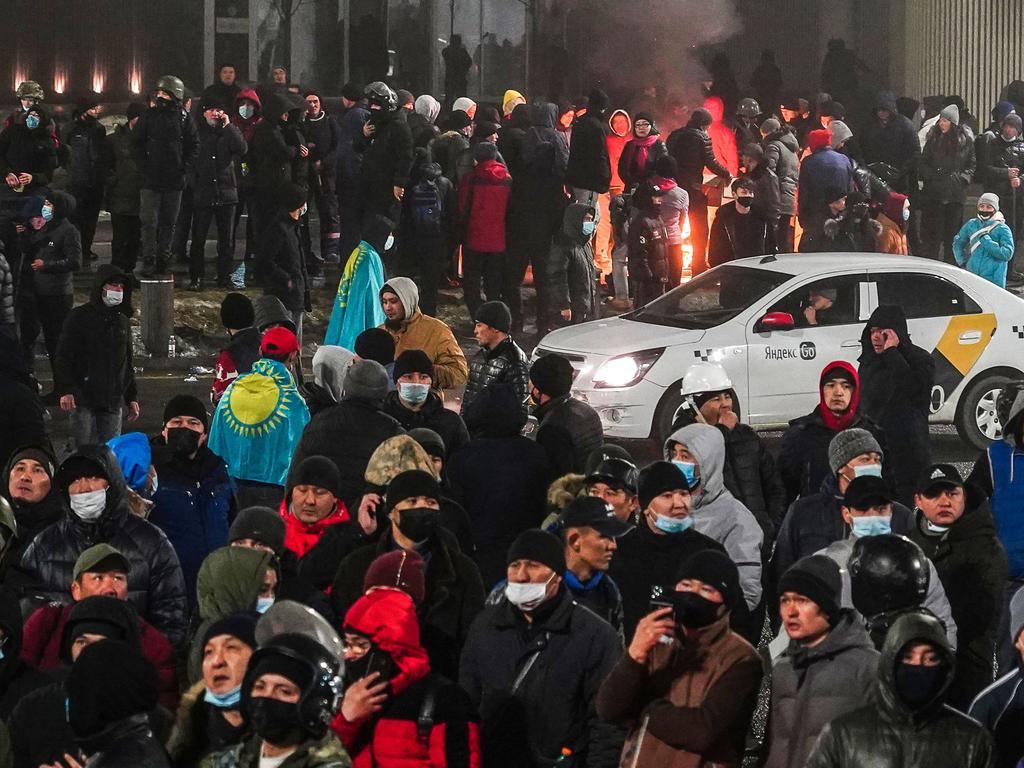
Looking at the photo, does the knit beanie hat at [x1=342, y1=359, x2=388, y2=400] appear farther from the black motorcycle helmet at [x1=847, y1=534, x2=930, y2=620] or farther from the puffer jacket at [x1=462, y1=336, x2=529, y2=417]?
the black motorcycle helmet at [x1=847, y1=534, x2=930, y2=620]

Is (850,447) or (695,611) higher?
(850,447)

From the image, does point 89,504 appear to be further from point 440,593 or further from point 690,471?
point 690,471

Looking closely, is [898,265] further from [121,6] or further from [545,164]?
[121,6]

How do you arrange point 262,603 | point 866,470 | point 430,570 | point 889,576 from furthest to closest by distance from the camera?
point 866,470 → point 430,570 → point 262,603 → point 889,576

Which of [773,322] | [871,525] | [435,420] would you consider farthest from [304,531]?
[773,322]

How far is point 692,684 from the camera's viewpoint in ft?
21.1

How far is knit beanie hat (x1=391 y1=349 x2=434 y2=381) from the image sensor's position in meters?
10.3

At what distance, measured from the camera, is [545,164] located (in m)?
19.5

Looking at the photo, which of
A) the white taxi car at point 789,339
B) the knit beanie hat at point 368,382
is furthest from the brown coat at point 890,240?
the knit beanie hat at point 368,382

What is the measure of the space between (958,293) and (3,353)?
7.79m

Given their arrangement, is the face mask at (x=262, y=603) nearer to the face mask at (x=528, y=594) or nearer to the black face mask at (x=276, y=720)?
the face mask at (x=528, y=594)

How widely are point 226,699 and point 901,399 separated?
615 centimetres

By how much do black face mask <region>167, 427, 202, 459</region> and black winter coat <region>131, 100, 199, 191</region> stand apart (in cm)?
1128

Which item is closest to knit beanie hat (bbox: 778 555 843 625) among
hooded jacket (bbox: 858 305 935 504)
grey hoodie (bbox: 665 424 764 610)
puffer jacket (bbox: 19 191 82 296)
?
grey hoodie (bbox: 665 424 764 610)
